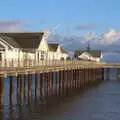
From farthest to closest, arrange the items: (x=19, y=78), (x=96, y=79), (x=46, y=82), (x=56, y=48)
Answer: (x=96, y=79) → (x=56, y=48) → (x=46, y=82) → (x=19, y=78)

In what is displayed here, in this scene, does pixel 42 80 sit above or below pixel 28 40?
below

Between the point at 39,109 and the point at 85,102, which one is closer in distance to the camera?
the point at 39,109

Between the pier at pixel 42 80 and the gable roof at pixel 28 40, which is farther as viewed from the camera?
the gable roof at pixel 28 40

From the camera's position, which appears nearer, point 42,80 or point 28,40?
point 42,80

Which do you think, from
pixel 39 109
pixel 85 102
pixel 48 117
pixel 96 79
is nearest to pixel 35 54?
pixel 85 102

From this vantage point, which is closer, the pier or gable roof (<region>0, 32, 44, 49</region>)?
the pier

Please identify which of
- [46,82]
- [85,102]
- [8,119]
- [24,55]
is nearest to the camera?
[8,119]

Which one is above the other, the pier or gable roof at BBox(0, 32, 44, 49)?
gable roof at BBox(0, 32, 44, 49)

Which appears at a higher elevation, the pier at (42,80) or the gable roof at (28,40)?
the gable roof at (28,40)

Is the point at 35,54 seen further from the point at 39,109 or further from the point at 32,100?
the point at 39,109

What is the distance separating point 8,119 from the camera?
30.5 metres

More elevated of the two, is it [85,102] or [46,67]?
[46,67]

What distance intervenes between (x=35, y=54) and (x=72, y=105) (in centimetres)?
1431

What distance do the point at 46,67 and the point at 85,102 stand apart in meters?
5.50
